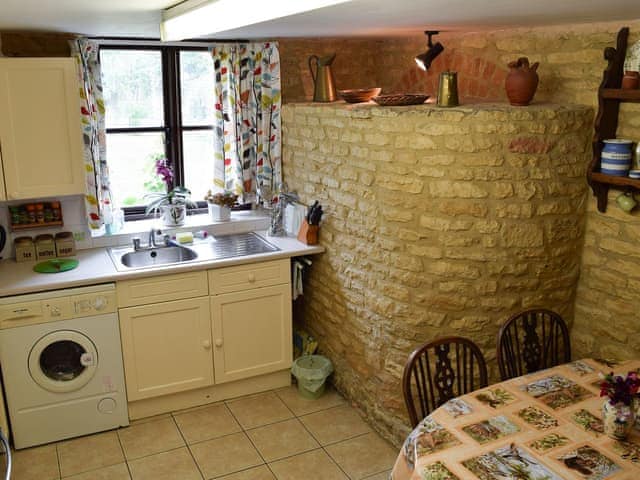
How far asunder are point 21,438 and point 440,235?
261cm

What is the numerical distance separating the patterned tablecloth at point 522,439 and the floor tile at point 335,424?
1324 millimetres

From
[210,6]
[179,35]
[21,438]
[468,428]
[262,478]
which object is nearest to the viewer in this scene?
[468,428]

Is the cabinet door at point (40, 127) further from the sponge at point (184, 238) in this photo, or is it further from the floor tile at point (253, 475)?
the floor tile at point (253, 475)

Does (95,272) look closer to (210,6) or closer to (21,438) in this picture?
(21,438)

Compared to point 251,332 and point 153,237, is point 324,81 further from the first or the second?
point 251,332

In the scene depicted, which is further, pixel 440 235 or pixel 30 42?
pixel 30 42

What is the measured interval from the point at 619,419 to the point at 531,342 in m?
→ 0.84

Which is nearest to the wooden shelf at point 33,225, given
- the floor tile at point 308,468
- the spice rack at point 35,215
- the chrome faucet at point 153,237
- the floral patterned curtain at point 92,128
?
the spice rack at point 35,215

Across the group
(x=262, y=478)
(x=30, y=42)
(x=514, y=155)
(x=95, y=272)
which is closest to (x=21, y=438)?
(x=95, y=272)

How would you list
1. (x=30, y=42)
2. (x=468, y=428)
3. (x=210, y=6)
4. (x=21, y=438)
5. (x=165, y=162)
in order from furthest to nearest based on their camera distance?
(x=165, y=162) < (x=30, y=42) < (x=21, y=438) < (x=210, y=6) < (x=468, y=428)

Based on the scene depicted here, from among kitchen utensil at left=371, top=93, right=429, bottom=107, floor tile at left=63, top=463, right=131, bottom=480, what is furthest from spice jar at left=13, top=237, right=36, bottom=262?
kitchen utensil at left=371, top=93, right=429, bottom=107

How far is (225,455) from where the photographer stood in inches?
138

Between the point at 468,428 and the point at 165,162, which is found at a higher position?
the point at 165,162

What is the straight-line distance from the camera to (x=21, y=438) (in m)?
3.54
